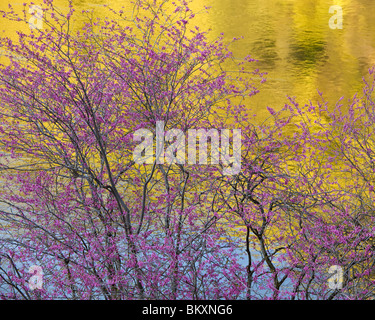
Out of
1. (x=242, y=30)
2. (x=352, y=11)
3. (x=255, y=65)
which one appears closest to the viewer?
(x=255, y=65)

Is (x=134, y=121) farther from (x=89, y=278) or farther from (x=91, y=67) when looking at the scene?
(x=89, y=278)

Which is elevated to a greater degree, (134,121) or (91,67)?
(91,67)

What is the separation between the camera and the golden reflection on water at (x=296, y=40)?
15.2 metres

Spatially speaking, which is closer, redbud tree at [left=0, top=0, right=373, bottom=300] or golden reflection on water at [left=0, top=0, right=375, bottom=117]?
redbud tree at [left=0, top=0, right=373, bottom=300]

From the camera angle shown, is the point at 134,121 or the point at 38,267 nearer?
the point at 38,267

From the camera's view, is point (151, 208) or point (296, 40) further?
point (296, 40)

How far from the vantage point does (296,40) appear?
2114cm

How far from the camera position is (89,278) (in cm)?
404

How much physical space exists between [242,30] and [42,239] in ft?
62.9

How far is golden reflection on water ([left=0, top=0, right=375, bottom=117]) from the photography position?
15250 millimetres

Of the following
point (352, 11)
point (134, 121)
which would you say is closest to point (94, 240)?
point (134, 121)

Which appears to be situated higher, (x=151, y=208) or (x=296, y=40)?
(x=296, y=40)
